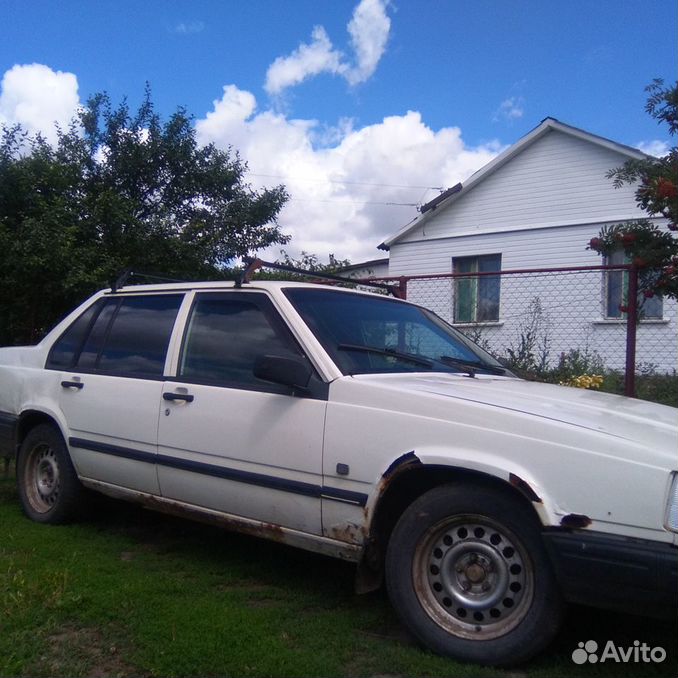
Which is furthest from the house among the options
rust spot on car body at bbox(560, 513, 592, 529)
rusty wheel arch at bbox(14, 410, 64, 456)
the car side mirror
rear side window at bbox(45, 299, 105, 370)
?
rust spot on car body at bbox(560, 513, 592, 529)

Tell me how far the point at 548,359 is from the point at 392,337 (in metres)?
4.00

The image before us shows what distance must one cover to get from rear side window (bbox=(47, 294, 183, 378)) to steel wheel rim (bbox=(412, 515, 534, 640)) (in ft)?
7.05

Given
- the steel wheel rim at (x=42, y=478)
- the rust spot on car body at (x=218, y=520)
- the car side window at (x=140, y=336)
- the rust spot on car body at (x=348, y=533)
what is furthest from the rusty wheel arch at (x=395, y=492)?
the steel wheel rim at (x=42, y=478)

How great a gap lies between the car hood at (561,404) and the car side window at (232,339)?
2.13 ft

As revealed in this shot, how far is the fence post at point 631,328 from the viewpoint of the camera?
6.44 metres

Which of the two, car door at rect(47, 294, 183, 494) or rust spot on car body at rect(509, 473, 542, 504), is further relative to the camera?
car door at rect(47, 294, 183, 494)

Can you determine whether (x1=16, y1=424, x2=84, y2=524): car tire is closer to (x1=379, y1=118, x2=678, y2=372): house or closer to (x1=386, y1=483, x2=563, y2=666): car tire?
(x1=386, y1=483, x2=563, y2=666): car tire

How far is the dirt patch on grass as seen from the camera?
3.15m

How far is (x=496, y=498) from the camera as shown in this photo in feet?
10.3

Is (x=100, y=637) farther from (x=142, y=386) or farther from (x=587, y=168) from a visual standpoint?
(x=587, y=168)

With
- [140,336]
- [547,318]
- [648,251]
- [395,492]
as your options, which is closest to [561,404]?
[395,492]

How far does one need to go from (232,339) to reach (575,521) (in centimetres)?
225

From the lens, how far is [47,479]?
18.2ft

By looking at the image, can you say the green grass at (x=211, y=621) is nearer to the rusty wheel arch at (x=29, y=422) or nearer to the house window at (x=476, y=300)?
the rusty wheel arch at (x=29, y=422)
